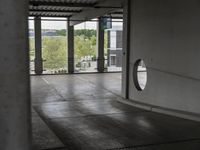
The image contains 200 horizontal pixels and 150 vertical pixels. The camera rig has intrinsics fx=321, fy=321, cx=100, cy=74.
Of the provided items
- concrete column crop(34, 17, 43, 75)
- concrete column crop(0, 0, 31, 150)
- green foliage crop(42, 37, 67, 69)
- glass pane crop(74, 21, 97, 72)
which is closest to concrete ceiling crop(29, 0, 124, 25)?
concrete column crop(34, 17, 43, 75)

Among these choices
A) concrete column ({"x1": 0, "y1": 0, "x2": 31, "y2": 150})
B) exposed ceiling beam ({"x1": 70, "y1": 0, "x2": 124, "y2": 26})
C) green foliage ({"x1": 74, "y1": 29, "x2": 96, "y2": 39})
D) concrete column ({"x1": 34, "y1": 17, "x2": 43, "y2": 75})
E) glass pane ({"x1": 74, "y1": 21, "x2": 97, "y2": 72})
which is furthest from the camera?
green foliage ({"x1": 74, "y1": 29, "x2": 96, "y2": 39})

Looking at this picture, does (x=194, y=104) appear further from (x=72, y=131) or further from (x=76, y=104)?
(x=76, y=104)

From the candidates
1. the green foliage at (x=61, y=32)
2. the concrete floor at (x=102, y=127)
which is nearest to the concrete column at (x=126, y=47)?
the concrete floor at (x=102, y=127)

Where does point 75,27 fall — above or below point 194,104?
above

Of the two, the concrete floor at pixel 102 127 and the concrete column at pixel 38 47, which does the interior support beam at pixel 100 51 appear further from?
the concrete floor at pixel 102 127

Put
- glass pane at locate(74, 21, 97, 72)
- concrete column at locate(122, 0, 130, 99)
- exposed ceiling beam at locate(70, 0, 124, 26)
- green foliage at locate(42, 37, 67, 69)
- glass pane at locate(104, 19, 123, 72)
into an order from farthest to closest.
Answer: glass pane at locate(104, 19, 123, 72) → glass pane at locate(74, 21, 97, 72) → green foliage at locate(42, 37, 67, 69) → exposed ceiling beam at locate(70, 0, 124, 26) → concrete column at locate(122, 0, 130, 99)

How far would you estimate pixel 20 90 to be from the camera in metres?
2.78

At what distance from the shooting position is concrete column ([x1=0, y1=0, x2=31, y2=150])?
2.62 metres

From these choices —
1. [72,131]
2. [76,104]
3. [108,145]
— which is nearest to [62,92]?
[76,104]

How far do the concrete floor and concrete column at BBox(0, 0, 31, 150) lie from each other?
8.73ft

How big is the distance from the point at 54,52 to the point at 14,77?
65.2 ft

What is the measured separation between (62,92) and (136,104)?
13.1 ft

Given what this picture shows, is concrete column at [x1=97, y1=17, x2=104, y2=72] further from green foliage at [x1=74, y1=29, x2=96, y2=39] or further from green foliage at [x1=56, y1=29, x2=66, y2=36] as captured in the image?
green foliage at [x1=56, y1=29, x2=66, y2=36]

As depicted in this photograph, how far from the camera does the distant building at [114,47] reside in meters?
23.0
